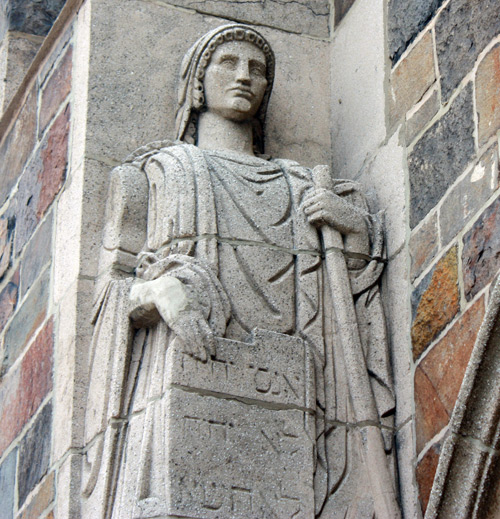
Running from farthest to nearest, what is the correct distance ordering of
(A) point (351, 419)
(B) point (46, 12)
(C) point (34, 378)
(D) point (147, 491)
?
1. (B) point (46, 12)
2. (C) point (34, 378)
3. (A) point (351, 419)
4. (D) point (147, 491)

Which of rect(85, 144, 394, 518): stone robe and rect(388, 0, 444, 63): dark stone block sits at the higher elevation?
rect(388, 0, 444, 63): dark stone block

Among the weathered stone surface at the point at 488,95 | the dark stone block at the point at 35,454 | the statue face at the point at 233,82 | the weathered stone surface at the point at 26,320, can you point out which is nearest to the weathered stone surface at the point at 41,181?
the weathered stone surface at the point at 26,320

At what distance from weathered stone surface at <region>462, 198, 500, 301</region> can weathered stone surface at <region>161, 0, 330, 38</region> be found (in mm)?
1799

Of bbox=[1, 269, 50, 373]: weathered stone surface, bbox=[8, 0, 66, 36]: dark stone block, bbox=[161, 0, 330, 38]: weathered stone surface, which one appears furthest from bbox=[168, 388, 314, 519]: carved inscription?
bbox=[8, 0, 66, 36]: dark stone block

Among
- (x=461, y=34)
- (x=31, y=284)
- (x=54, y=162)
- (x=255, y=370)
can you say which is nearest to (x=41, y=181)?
(x=54, y=162)

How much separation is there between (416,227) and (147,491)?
138cm

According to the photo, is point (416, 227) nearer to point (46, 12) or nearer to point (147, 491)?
point (147, 491)

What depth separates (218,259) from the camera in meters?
5.25

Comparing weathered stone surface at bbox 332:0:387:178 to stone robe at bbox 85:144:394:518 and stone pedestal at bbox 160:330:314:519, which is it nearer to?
stone robe at bbox 85:144:394:518

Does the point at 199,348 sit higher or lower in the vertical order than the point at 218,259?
lower

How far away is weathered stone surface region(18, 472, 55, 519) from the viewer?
5.37m

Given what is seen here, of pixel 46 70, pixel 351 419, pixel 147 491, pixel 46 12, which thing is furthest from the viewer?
pixel 46 12

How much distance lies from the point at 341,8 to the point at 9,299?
6.18ft

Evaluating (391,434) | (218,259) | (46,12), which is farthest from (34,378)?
(46,12)
